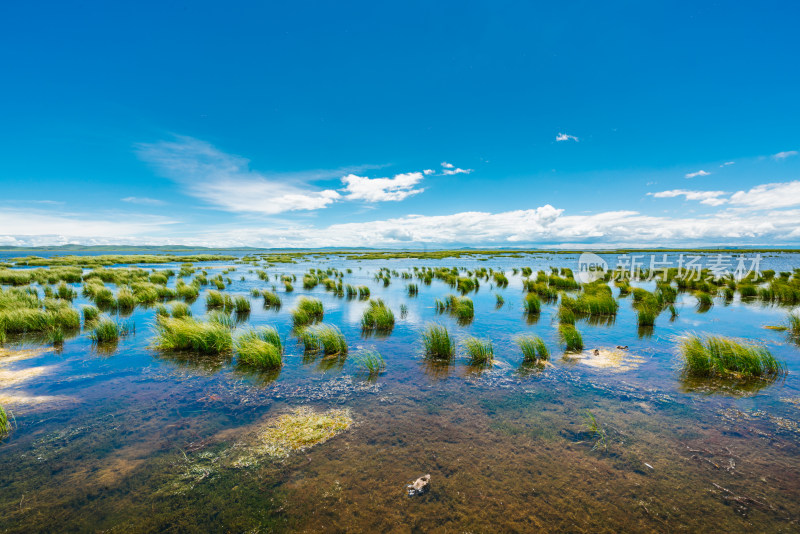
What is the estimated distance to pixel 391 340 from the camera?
41.7ft

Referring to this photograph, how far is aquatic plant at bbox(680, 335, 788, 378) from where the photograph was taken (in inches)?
347

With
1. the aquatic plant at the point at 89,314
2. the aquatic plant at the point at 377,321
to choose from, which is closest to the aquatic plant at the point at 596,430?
the aquatic plant at the point at 377,321

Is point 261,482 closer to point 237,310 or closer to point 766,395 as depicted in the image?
point 766,395

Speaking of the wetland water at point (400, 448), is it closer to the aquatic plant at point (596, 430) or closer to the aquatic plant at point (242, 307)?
the aquatic plant at point (596, 430)

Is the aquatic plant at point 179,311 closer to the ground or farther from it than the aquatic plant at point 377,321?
farther from it

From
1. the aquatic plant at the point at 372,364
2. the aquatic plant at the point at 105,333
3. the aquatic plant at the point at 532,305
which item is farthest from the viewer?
the aquatic plant at the point at 532,305

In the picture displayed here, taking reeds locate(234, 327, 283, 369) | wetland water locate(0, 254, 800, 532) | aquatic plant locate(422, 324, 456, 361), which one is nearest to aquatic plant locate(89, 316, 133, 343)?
wetland water locate(0, 254, 800, 532)

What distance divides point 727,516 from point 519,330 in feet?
32.4

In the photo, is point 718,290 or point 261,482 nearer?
point 261,482

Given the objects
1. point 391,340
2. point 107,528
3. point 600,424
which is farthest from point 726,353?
point 107,528

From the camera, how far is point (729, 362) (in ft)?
29.5

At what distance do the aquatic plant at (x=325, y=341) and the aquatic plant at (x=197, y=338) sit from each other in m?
2.46

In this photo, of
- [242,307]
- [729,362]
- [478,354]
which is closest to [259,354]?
[478,354]

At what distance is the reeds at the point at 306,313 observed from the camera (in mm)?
15094
